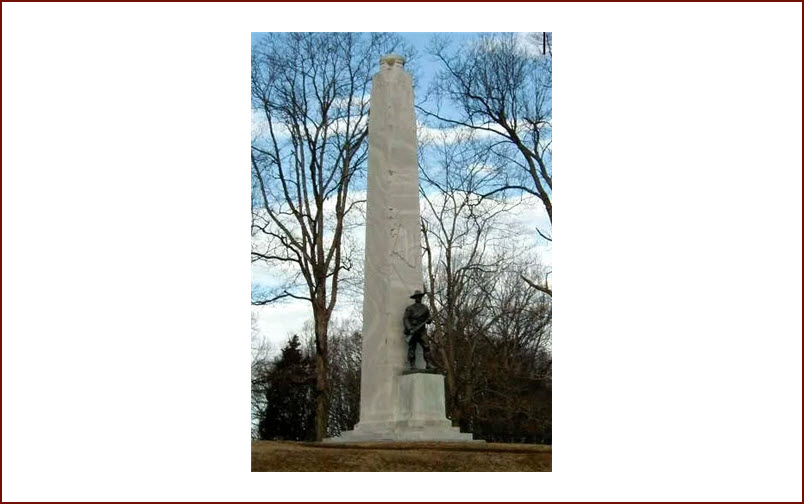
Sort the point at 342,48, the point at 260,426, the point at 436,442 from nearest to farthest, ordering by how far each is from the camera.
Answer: the point at 436,442 → the point at 342,48 → the point at 260,426

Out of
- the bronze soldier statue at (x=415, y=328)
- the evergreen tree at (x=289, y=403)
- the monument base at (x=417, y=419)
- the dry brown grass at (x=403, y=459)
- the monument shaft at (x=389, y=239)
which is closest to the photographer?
the dry brown grass at (x=403, y=459)

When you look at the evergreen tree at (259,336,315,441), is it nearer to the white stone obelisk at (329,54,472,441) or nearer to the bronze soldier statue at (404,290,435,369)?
the white stone obelisk at (329,54,472,441)

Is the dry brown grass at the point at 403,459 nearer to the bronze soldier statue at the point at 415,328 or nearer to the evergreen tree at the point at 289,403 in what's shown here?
the bronze soldier statue at the point at 415,328

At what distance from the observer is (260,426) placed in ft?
97.1

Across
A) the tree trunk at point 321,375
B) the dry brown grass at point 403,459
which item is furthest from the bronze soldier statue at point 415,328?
the tree trunk at point 321,375

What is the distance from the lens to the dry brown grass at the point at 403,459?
12.9 meters

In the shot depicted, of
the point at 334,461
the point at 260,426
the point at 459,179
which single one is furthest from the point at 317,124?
the point at 334,461

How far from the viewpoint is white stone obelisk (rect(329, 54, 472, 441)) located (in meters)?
17.0

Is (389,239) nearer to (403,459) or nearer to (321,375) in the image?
(403,459)

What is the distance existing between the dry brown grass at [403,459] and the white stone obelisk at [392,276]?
2423 millimetres

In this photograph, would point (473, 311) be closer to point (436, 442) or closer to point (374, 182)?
point (374, 182)

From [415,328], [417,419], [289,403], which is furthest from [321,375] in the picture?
[417,419]

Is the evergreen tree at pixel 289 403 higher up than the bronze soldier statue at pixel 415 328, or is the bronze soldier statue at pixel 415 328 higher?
the bronze soldier statue at pixel 415 328

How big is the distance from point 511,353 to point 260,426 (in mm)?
8376
